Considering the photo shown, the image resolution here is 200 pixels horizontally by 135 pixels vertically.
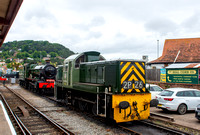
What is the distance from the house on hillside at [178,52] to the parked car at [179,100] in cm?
1692

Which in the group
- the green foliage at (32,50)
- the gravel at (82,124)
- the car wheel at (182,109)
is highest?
the green foliage at (32,50)

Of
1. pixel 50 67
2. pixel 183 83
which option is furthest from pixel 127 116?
pixel 50 67

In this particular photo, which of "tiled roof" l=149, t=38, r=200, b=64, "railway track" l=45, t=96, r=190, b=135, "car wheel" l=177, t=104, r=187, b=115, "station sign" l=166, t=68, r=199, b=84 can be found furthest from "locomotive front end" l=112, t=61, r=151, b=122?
"tiled roof" l=149, t=38, r=200, b=64

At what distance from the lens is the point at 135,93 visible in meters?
8.95

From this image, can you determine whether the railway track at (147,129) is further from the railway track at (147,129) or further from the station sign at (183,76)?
the station sign at (183,76)

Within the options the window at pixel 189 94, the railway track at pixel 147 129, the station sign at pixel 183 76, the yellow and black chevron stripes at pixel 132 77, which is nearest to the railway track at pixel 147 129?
the railway track at pixel 147 129

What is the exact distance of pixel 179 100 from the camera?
11.3m

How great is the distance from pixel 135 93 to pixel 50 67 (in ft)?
47.6

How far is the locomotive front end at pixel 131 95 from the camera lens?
838 cm

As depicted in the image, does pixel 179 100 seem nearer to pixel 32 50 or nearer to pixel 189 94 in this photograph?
pixel 189 94

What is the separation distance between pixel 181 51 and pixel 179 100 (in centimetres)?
2015

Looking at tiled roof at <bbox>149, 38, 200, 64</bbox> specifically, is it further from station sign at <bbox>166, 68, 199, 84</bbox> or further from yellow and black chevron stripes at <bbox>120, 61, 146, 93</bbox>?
yellow and black chevron stripes at <bbox>120, 61, 146, 93</bbox>

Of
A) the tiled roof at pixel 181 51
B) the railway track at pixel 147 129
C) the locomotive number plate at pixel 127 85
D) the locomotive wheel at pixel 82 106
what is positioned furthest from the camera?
the tiled roof at pixel 181 51

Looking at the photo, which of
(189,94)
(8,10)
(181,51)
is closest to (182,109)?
(189,94)
